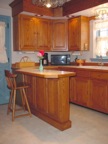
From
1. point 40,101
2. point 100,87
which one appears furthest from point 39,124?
point 100,87

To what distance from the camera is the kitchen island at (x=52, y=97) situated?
2.59m

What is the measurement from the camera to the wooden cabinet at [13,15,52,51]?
4.07m

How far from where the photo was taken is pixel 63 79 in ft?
8.53

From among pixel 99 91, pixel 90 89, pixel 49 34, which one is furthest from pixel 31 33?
pixel 99 91

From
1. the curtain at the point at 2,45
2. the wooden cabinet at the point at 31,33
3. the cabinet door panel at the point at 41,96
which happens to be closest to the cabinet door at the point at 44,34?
the wooden cabinet at the point at 31,33

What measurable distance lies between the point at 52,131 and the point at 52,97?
0.55m

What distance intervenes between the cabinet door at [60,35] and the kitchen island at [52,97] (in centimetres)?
164

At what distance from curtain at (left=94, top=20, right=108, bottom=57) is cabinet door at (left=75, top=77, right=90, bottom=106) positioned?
3.45 feet

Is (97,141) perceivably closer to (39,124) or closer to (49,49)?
(39,124)

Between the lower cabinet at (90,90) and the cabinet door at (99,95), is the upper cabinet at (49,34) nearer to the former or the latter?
the lower cabinet at (90,90)

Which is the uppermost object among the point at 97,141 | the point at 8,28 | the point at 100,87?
the point at 8,28

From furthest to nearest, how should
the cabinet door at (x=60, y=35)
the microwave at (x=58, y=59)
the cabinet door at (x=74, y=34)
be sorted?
the microwave at (x=58, y=59) < the cabinet door at (x=60, y=35) < the cabinet door at (x=74, y=34)

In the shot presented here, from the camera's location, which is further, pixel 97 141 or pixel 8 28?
pixel 8 28

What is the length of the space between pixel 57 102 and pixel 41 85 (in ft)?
1.93
